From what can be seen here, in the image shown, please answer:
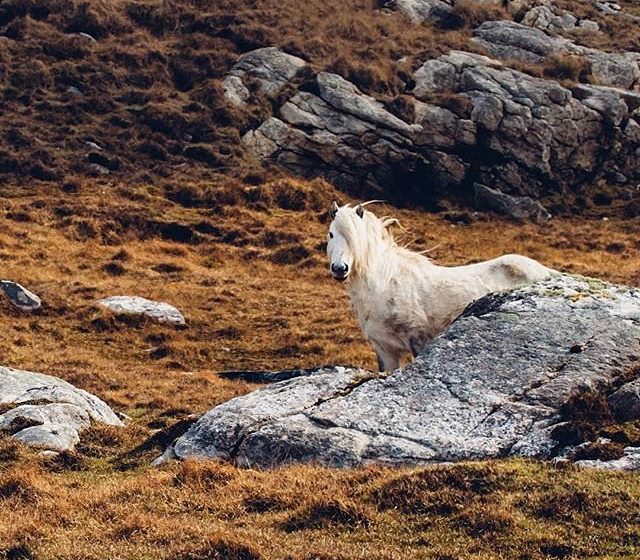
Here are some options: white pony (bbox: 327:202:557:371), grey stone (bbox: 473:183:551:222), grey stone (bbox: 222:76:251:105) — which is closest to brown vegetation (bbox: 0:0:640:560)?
grey stone (bbox: 222:76:251:105)

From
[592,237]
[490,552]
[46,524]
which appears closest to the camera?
[490,552]

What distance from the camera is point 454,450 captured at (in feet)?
35.2

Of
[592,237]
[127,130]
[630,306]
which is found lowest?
[592,237]

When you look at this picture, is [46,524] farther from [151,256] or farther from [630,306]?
[151,256]

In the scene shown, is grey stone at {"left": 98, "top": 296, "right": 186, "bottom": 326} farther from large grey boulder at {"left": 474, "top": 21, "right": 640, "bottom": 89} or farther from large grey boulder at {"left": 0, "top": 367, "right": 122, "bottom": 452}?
large grey boulder at {"left": 474, "top": 21, "right": 640, "bottom": 89}

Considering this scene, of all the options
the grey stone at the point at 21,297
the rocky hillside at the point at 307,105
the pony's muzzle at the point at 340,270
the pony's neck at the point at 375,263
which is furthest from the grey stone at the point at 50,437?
the rocky hillside at the point at 307,105

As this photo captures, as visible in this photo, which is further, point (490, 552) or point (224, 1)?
point (224, 1)

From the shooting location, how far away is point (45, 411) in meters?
14.2

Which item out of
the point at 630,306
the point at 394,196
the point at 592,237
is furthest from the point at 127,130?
the point at 630,306

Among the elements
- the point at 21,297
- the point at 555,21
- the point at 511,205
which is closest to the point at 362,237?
the point at 21,297

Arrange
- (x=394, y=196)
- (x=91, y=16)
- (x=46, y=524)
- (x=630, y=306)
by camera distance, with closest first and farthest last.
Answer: (x=46, y=524) → (x=630, y=306) → (x=394, y=196) → (x=91, y=16)

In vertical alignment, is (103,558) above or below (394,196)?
above

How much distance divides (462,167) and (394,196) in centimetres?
433

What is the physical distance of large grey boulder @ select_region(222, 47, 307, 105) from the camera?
49688 millimetres
